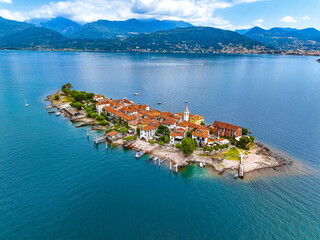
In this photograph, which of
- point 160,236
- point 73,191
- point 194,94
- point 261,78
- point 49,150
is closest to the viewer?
point 160,236

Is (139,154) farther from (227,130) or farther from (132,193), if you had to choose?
(227,130)

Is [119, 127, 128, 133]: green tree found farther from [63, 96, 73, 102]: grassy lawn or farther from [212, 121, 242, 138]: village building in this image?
[63, 96, 73, 102]: grassy lawn

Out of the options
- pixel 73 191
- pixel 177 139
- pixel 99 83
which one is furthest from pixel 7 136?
pixel 99 83

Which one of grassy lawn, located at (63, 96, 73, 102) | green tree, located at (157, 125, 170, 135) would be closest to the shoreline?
green tree, located at (157, 125, 170, 135)

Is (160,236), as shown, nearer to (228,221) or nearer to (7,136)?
(228,221)

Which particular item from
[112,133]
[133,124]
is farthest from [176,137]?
[112,133]

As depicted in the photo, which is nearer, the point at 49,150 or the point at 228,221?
the point at 228,221

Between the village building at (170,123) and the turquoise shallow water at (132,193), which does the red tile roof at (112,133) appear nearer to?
the turquoise shallow water at (132,193)
